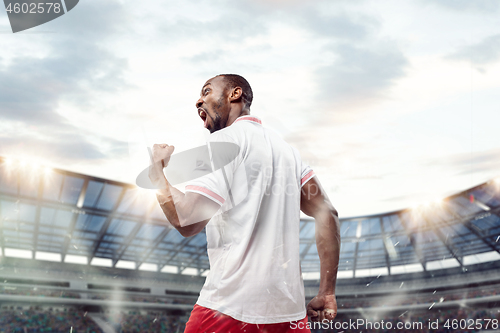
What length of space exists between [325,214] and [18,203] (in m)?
14.2

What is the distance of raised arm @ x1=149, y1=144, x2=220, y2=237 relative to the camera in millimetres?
883

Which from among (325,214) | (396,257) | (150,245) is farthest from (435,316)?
(325,214)

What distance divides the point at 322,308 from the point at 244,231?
1.60 ft

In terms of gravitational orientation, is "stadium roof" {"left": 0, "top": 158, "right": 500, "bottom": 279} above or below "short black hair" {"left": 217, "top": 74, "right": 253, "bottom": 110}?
below

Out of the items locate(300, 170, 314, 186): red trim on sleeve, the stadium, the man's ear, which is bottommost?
the stadium

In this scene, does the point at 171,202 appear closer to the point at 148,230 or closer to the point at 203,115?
the point at 203,115

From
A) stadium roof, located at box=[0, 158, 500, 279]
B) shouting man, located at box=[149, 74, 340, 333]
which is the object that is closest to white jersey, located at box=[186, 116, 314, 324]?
shouting man, located at box=[149, 74, 340, 333]

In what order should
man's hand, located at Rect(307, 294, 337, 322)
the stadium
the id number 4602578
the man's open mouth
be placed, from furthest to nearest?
the id number 4602578
the stadium
the man's open mouth
man's hand, located at Rect(307, 294, 337, 322)

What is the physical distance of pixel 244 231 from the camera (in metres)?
0.97

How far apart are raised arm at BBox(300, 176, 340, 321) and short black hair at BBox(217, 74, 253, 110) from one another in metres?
0.41

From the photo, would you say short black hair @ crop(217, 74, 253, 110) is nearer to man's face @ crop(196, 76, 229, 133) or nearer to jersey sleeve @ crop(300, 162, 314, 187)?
man's face @ crop(196, 76, 229, 133)

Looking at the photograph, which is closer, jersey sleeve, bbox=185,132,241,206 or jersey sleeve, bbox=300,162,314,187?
jersey sleeve, bbox=185,132,241,206

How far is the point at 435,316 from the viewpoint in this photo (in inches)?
677

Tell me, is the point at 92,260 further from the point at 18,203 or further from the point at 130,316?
the point at 18,203
